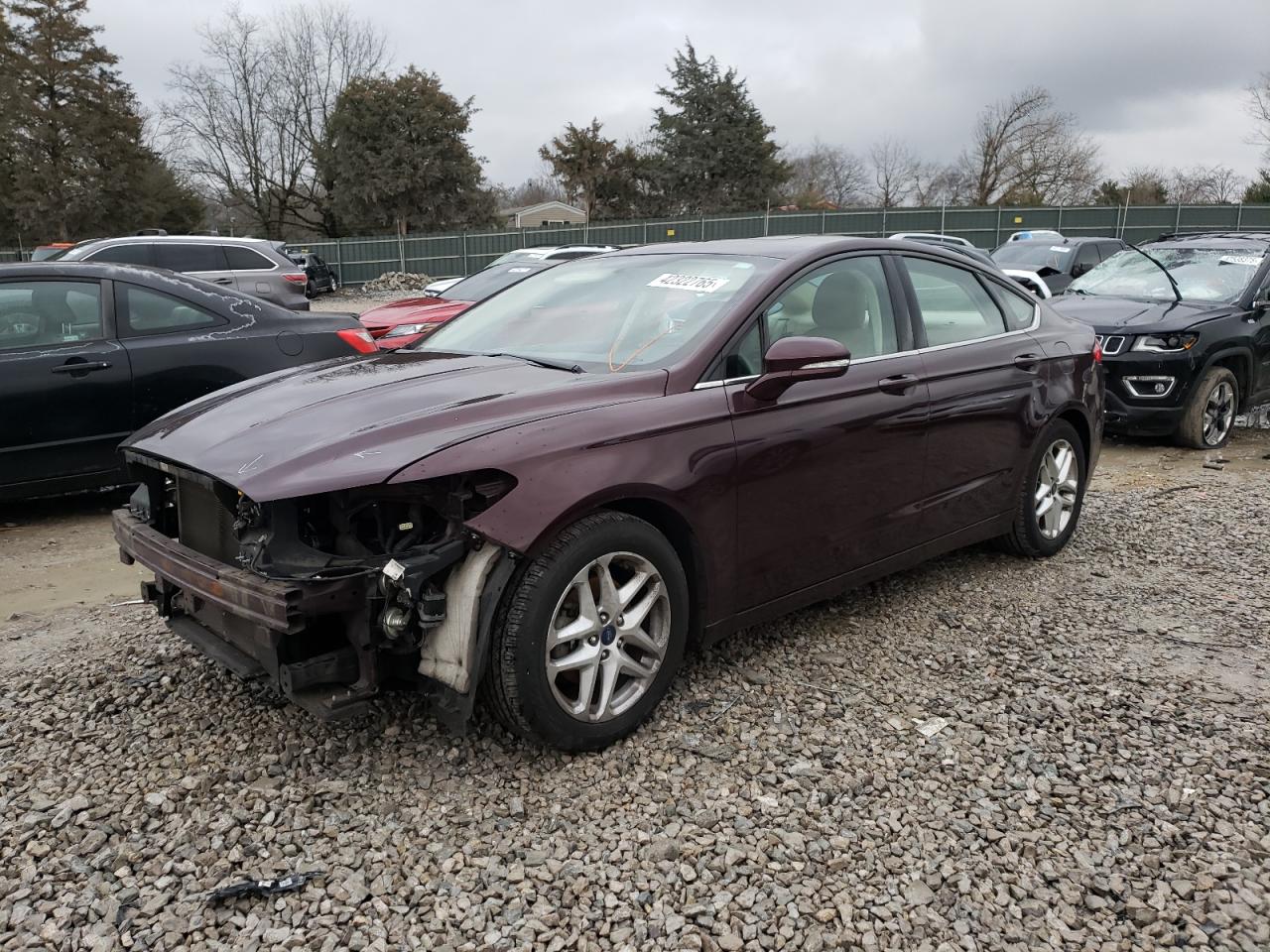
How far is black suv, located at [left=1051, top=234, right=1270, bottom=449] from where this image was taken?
784cm

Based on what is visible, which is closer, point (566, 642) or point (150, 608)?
point (566, 642)

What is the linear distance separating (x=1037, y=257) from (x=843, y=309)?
1420 centimetres

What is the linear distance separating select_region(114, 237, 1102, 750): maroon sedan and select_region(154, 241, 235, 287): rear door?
1183 centimetres

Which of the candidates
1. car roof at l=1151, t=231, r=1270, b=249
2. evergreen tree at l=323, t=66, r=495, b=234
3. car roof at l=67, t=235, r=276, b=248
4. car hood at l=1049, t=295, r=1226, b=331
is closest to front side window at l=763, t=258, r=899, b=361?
car hood at l=1049, t=295, r=1226, b=331

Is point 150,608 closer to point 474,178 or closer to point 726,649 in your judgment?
point 726,649

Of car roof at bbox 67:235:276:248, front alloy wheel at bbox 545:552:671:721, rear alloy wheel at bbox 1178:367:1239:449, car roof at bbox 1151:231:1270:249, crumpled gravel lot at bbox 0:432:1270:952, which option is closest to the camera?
crumpled gravel lot at bbox 0:432:1270:952

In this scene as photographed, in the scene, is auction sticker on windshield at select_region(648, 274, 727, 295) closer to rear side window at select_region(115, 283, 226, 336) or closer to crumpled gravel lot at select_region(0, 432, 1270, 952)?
crumpled gravel lot at select_region(0, 432, 1270, 952)

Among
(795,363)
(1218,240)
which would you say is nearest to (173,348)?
(795,363)

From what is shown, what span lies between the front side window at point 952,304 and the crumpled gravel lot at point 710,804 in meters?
1.34

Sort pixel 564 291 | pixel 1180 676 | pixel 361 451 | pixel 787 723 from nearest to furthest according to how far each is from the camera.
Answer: pixel 361 451
pixel 787 723
pixel 1180 676
pixel 564 291

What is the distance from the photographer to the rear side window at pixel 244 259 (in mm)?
14891

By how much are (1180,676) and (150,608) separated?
14.2 ft

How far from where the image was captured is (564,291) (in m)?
4.16

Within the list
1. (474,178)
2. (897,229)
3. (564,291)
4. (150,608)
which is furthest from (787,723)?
(474,178)
